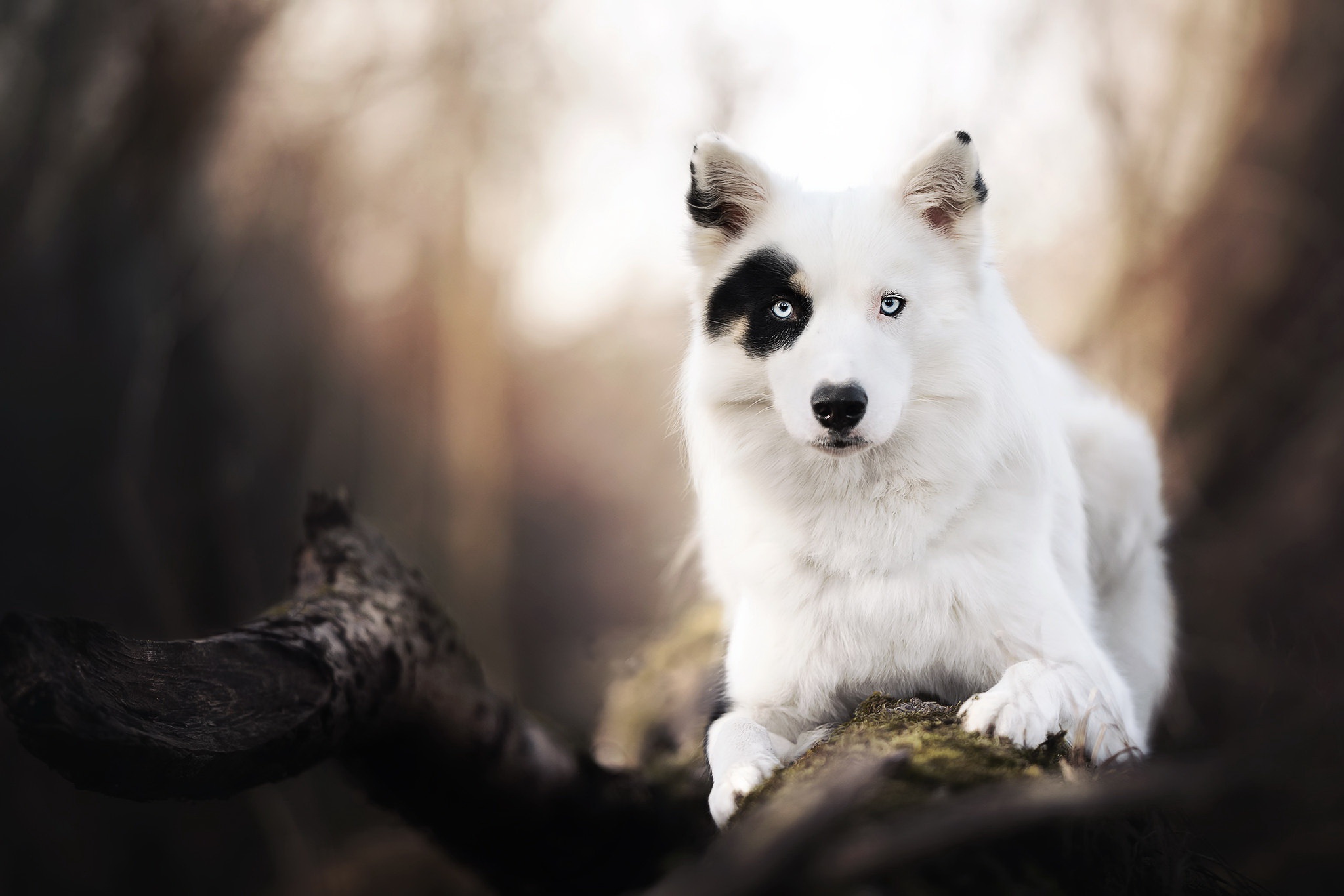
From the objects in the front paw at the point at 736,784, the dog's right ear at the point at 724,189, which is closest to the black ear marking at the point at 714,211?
the dog's right ear at the point at 724,189

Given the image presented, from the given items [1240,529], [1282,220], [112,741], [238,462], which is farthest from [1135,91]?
[238,462]

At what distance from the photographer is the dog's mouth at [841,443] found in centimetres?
241

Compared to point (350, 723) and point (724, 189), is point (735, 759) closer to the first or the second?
point (350, 723)

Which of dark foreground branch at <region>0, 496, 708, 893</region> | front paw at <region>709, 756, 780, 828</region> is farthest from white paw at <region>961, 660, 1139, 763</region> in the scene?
dark foreground branch at <region>0, 496, 708, 893</region>

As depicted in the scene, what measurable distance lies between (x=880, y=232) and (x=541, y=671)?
11.6 meters

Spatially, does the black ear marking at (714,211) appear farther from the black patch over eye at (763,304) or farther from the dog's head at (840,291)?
the black patch over eye at (763,304)

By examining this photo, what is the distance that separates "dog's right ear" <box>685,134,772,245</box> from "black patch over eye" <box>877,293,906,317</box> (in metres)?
0.65

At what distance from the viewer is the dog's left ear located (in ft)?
9.06

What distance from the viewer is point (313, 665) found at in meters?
2.62

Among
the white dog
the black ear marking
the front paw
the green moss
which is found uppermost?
the black ear marking

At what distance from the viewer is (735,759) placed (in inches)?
97.3

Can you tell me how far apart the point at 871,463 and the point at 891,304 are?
1.69 ft

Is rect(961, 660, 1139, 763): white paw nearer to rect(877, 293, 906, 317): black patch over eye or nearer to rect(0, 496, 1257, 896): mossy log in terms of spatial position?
rect(0, 496, 1257, 896): mossy log

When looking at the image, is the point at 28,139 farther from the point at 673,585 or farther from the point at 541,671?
the point at 541,671
